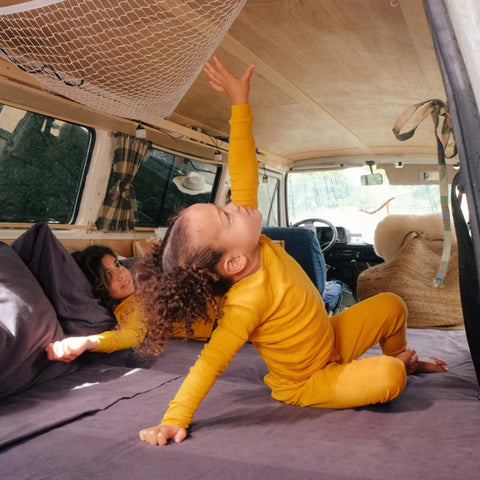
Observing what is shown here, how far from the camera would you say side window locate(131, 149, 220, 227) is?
381cm

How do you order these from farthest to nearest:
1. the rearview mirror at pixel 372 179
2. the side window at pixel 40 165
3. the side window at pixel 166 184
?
the rearview mirror at pixel 372 179, the side window at pixel 166 184, the side window at pixel 40 165

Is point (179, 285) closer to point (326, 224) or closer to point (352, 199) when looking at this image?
point (326, 224)

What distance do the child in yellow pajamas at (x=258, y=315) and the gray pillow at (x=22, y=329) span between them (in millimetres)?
448

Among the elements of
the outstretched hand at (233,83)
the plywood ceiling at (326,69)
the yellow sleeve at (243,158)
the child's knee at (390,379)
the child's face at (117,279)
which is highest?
the plywood ceiling at (326,69)

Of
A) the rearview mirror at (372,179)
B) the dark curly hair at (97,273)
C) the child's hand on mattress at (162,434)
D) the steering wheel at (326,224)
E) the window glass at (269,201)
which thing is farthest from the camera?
the window glass at (269,201)

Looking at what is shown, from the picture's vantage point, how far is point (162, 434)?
1.15m

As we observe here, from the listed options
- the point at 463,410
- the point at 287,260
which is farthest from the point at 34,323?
the point at 463,410

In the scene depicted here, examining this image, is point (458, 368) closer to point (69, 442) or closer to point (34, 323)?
point (69, 442)

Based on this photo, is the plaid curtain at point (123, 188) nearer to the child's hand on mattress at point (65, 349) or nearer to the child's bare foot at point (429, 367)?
the child's hand on mattress at point (65, 349)

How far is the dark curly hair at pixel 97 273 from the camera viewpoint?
2.31m

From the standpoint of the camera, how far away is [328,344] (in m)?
1.54

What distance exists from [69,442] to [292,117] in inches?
123

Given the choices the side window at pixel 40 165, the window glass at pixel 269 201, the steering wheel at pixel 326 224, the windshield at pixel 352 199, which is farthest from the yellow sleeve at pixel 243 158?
the windshield at pixel 352 199

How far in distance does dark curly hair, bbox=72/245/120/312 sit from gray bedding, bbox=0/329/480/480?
624 millimetres
